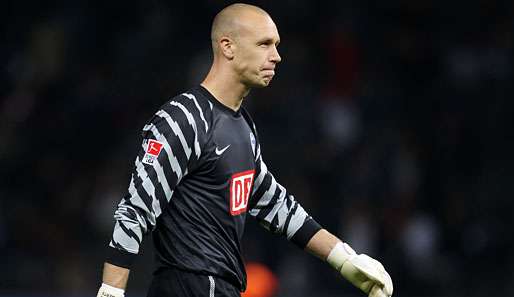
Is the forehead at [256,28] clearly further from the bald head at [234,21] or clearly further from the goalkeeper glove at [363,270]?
the goalkeeper glove at [363,270]

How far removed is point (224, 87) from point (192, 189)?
48 centimetres

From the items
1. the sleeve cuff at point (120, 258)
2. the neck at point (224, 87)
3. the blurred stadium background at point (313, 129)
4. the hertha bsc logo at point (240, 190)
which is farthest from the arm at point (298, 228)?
the blurred stadium background at point (313, 129)

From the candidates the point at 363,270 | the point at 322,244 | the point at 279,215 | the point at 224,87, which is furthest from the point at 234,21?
the point at 363,270

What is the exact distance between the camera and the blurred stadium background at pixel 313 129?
9.84 m

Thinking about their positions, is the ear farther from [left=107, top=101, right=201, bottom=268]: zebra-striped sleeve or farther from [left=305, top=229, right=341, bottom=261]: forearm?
[left=305, top=229, right=341, bottom=261]: forearm

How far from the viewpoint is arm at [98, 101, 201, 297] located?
451 cm

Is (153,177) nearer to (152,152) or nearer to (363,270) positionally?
(152,152)

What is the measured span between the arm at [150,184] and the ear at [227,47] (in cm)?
35

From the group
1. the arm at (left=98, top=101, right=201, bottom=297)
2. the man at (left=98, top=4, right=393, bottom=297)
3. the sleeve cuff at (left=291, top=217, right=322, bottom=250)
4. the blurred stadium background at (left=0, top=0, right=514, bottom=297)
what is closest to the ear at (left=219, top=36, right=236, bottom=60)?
the man at (left=98, top=4, right=393, bottom=297)

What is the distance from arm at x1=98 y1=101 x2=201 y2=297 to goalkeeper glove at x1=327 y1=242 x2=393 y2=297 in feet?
3.07
